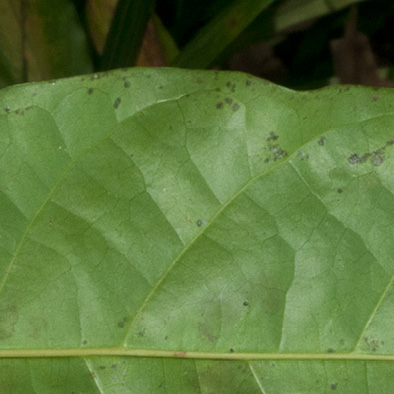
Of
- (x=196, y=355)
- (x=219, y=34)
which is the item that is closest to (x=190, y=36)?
(x=219, y=34)

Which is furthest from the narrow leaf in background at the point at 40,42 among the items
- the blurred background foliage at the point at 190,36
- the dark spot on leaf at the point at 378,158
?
the dark spot on leaf at the point at 378,158

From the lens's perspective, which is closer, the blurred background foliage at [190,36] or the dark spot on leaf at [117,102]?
the dark spot on leaf at [117,102]

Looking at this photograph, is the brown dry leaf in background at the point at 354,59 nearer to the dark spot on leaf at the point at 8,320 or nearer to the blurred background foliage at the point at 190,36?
the blurred background foliage at the point at 190,36

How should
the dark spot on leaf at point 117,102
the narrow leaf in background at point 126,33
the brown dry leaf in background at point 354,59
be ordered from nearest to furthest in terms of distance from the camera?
the dark spot on leaf at point 117,102, the narrow leaf in background at point 126,33, the brown dry leaf in background at point 354,59

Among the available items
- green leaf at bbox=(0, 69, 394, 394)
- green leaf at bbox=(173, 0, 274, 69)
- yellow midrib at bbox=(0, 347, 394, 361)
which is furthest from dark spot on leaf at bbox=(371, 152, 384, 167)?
green leaf at bbox=(173, 0, 274, 69)

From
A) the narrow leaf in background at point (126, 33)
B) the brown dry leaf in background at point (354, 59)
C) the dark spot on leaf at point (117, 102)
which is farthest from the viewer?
the brown dry leaf in background at point (354, 59)

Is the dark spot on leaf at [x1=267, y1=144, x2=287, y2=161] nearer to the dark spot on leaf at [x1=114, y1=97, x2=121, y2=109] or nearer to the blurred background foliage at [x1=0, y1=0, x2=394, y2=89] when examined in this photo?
the dark spot on leaf at [x1=114, y1=97, x2=121, y2=109]

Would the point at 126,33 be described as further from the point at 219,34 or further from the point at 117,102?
the point at 117,102
